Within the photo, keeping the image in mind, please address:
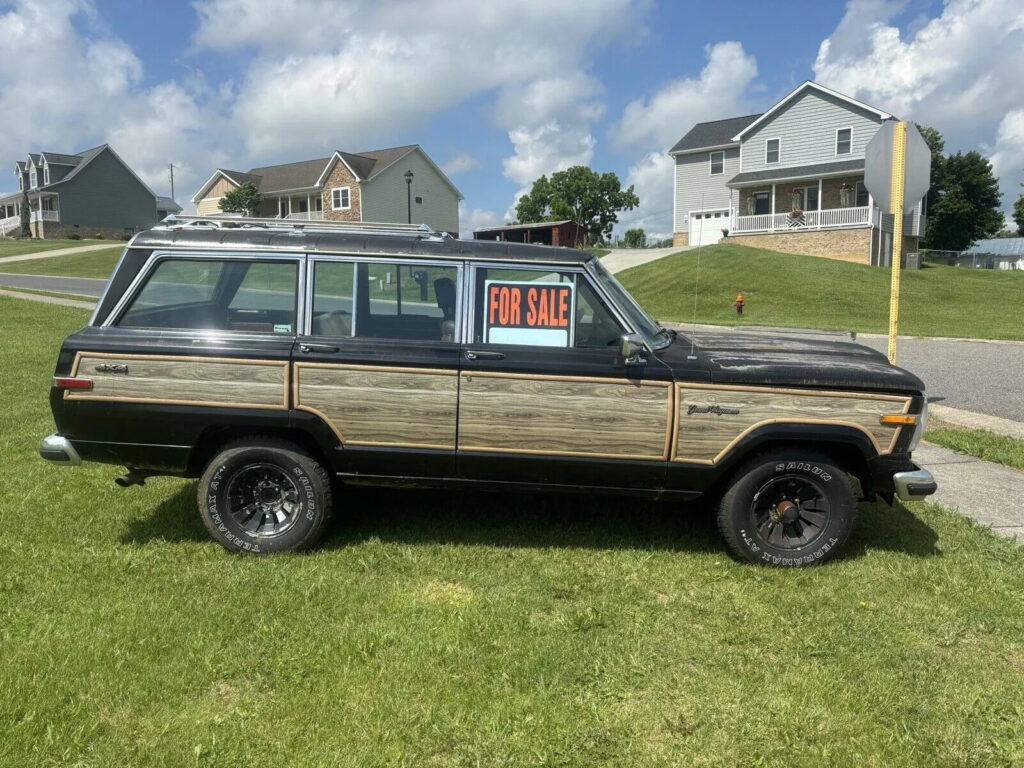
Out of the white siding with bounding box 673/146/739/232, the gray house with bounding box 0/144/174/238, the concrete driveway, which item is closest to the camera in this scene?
the concrete driveway

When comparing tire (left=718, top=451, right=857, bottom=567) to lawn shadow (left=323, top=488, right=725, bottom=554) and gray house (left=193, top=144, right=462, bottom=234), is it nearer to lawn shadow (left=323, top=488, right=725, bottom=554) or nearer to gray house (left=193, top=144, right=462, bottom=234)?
lawn shadow (left=323, top=488, right=725, bottom=554)

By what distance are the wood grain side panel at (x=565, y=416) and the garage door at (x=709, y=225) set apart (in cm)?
3653

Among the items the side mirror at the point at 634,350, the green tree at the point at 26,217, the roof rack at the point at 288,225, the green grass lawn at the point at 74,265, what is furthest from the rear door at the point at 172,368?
the green tree at the point at 26,217

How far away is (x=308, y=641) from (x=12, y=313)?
15.4 metres

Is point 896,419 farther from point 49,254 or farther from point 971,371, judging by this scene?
point 49,254

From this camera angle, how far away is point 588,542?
4.64 metres

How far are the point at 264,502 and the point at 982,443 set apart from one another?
6.52m

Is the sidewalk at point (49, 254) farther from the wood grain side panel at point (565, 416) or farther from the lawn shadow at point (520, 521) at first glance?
the wood grain side panel at point (565, 416)

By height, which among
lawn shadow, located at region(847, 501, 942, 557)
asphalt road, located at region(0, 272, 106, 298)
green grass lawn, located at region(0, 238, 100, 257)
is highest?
green grass lawn, located at region(0, 238, 100, 257)

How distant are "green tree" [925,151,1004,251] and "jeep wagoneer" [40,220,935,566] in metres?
57.6

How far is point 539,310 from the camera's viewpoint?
4.28 meters

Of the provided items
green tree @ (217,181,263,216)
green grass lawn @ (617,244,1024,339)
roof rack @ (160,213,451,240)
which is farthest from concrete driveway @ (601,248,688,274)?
roof rack @ (160,213,451,240)

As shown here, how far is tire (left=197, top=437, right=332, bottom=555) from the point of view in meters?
4.31

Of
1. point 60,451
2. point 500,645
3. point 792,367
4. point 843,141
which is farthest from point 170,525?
point 843,141
